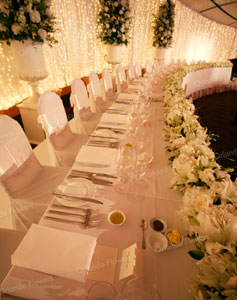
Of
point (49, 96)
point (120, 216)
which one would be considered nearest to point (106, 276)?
point (120, 216)

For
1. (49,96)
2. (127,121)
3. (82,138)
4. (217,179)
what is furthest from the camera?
(82,138)

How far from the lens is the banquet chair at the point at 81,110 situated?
2865mm

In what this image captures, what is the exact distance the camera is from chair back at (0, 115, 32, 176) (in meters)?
1.49

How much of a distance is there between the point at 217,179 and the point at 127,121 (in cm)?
140

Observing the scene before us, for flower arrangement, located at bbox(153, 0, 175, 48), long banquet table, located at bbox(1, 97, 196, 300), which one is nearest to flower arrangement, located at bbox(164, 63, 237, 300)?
long banquet table, located at bbox(1, 97, 196, 300)

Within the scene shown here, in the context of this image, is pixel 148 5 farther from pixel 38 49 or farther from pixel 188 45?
pixel 38 49

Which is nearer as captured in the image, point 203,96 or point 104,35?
point 104,35

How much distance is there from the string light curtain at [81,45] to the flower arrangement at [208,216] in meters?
3.19

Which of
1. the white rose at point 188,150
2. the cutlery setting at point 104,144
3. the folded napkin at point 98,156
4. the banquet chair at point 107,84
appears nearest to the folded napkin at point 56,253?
the folded napkin at point 98,156

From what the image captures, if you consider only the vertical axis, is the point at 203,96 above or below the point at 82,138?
below

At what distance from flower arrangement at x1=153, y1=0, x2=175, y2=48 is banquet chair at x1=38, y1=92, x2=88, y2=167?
7680 millimetres

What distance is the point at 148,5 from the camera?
823 centimetres

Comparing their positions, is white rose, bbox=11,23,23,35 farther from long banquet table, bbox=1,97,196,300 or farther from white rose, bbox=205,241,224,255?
white rose, bbox=205,241,224,255

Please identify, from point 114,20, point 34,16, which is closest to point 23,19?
point 34,16
